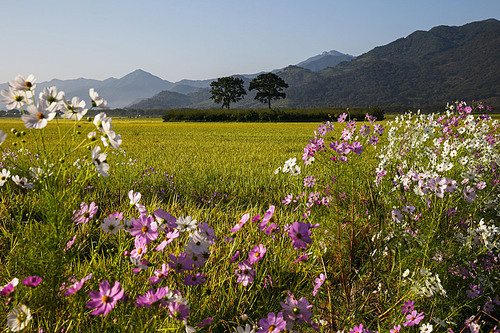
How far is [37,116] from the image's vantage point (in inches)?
47.1

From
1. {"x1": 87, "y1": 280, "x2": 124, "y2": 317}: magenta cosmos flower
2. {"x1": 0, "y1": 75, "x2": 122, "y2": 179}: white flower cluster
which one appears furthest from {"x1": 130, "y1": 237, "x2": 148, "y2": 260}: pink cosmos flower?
{"x1": 0, "y1": 75, "x2": 122, "y2": 179}: white flower cluster

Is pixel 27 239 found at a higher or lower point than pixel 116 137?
lower

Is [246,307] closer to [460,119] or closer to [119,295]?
[119,295]

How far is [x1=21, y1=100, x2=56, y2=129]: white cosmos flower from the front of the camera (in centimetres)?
117

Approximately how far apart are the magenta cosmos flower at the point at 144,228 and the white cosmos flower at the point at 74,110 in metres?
0.51

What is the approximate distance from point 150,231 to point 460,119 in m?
4.73

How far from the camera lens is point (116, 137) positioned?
4.05 ft

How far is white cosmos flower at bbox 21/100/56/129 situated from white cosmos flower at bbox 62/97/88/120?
0.07 metres

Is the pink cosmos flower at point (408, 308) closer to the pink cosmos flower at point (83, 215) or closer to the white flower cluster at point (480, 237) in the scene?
the white flower cluster at point (480, 237)

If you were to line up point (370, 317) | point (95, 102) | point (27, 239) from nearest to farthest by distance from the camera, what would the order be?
point (95, 102), point (27, 239), point (370, 317)

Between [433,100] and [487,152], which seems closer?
[487,152]

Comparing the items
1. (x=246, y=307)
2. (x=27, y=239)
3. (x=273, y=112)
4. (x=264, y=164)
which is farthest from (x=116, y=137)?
(x=273, y=112)

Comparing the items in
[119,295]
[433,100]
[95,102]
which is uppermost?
[433,100]

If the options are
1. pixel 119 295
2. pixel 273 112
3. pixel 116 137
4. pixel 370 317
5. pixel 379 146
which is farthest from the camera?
pixel 273 112
